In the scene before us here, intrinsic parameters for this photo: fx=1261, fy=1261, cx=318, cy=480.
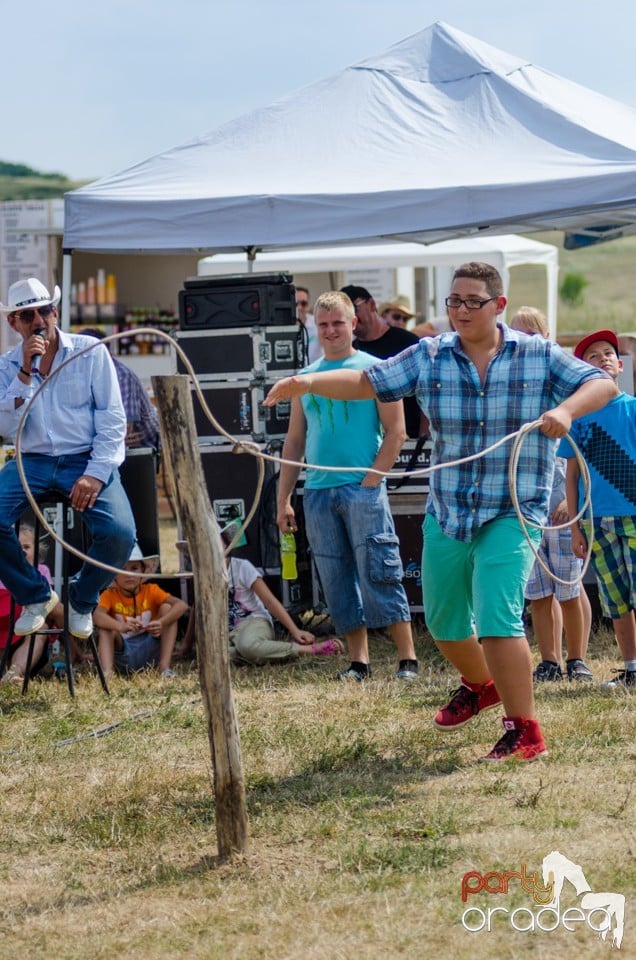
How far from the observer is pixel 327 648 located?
732 cm

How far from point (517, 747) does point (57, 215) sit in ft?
43.2

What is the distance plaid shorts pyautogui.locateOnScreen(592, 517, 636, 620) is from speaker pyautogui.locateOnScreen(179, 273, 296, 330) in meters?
2.65

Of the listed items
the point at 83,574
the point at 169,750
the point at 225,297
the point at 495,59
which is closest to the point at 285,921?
the point at 169,750

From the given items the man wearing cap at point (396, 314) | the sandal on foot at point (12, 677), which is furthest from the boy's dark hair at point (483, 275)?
the man wearing cap at point (396, 314)

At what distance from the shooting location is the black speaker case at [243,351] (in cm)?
768

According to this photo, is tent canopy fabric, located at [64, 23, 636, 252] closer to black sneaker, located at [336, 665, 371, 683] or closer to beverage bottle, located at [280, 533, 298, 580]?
beverage bottle, located at [280, 533, 298, 580]

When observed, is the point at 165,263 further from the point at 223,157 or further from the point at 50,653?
the point at 50,653

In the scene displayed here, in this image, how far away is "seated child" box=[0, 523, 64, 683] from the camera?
6.90m

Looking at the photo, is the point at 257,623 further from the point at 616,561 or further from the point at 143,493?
the point at 616,561

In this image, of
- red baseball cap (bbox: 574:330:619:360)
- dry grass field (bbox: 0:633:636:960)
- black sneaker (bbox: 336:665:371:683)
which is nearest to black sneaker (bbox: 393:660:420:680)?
black sneaker (bbox: 336:665:371:683)

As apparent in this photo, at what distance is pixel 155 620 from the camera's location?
7.23m

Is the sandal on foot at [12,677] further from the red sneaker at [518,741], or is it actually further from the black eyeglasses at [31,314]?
the red sneaker at [518,741]

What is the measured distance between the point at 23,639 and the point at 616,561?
3.26m

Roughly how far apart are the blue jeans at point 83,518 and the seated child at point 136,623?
2.03 feet
